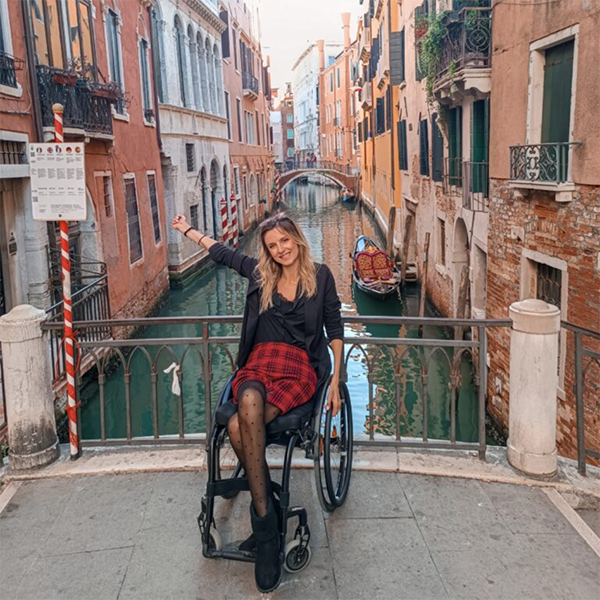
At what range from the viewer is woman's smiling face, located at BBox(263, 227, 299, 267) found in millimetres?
3229

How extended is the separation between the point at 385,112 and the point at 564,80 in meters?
17.9

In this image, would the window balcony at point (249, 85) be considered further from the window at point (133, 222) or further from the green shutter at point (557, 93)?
the green shutter at point (557, 93)

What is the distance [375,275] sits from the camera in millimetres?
17328

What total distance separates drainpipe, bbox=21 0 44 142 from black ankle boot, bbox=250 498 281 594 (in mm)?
7627

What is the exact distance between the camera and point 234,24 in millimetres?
29406

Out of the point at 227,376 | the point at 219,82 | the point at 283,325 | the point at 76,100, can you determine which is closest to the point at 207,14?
the point at 219,82

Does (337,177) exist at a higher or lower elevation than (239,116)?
lower

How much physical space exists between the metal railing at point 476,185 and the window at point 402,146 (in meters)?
8.68

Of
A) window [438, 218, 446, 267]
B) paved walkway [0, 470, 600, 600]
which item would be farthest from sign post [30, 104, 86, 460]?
window [438, 218, 446, 267]

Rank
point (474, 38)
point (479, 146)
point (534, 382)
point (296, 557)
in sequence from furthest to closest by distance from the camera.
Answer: point (479, 146) < point (474, 38) < point (534, 382) < point (296, 557)

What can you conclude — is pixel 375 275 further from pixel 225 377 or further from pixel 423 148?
pixel 225 377

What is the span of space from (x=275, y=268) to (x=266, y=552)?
4.36ft

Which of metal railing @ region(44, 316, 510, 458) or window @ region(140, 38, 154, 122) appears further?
window @ region(140, 38, 154, 122)

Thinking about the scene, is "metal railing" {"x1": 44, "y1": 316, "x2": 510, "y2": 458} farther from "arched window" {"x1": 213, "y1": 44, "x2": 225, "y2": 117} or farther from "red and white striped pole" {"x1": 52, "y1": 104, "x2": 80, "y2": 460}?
"arched window" {"x1": 213, "y1": 44, "x2": 225, "y2": 117}
